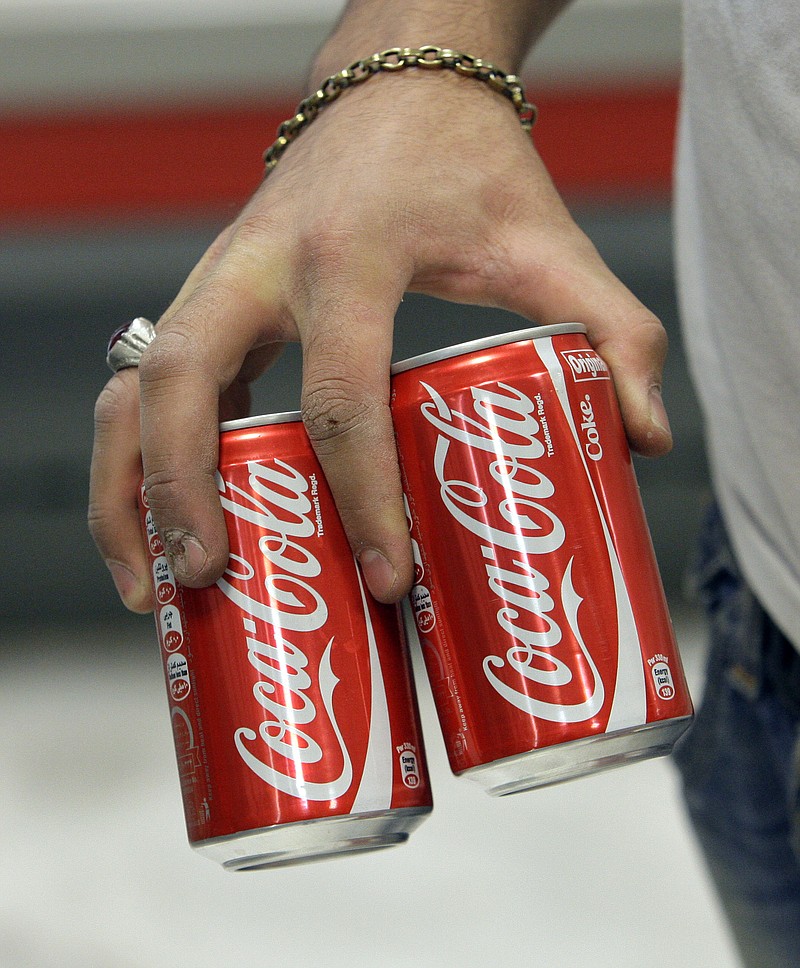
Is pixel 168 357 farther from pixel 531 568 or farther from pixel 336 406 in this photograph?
pixel 531 568

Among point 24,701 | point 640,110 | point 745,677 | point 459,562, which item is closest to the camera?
point 459,562

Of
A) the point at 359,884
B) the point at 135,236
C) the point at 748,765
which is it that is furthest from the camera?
→ the point at 135,236

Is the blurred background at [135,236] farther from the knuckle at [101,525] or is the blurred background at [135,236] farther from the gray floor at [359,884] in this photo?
the knuckle at [101,525]

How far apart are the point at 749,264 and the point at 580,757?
0.35 m

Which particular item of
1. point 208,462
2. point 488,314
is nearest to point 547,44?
point 488,314

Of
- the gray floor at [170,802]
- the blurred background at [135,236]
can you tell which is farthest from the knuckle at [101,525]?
the blurred background at [135,236]

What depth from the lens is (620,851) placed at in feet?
6.52

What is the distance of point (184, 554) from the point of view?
0.62 metres

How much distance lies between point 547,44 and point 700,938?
208 cm

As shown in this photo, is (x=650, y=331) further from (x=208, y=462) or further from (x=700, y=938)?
(x=700, y=938)

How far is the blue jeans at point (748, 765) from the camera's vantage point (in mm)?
876

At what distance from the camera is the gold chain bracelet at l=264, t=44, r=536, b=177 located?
0.70 meters

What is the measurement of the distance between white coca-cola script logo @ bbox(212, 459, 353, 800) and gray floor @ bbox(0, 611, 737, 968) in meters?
1.32

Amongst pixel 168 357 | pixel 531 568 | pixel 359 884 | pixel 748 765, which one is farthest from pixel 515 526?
pixel 359 884
